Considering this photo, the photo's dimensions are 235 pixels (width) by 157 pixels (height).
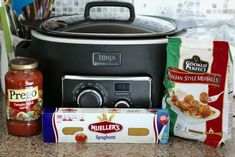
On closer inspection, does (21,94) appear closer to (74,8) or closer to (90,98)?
(90,98)

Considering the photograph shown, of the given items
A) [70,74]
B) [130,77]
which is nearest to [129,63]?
[130,77]

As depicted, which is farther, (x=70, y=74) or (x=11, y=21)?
(x=11, y=21)

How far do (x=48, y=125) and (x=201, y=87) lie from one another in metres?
0.37

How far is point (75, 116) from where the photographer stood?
1.04m

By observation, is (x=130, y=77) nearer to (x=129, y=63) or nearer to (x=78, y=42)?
(x=129, y=63)

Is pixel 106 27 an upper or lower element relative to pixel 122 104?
upper

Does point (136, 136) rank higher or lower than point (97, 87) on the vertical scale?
lower

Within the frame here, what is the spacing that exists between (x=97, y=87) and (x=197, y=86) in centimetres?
24

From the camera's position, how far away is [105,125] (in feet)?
3.44

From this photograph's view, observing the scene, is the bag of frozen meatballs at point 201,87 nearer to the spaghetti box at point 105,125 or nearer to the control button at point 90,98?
the spaghetti box at point 105,125

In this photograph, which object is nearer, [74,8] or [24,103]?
[24,103]

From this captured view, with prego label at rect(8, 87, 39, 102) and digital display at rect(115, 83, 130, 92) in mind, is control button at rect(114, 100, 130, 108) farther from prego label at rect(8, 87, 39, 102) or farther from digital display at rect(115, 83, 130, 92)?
prego label at rect(8, 87, 39, 102)

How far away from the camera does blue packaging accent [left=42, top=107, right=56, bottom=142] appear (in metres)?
1.05

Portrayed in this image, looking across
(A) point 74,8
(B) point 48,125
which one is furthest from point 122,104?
(A) point 74,8
